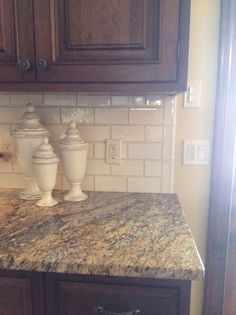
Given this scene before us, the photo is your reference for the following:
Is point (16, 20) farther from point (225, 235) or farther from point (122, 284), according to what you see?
point (225, 235)

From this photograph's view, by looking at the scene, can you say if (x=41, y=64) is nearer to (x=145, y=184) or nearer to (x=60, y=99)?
(x=60, y=99)

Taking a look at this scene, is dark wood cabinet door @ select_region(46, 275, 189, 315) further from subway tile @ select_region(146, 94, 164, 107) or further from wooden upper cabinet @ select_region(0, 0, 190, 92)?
subway tile @ select_region(146, 94, 164, 107)

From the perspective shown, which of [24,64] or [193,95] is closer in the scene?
[24,64]

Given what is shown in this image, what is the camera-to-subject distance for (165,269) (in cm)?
81

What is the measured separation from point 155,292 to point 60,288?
26 cm

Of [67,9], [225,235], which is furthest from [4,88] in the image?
[225,235]

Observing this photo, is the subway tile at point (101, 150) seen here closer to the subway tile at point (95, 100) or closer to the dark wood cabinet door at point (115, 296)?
the subway tile at point (95, 100)

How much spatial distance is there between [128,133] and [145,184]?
241mm

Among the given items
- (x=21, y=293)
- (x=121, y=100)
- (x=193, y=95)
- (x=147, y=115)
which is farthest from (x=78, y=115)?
(x=21, y=293)

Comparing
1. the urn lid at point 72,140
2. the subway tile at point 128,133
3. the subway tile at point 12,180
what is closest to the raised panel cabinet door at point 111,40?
the urn lid at point 72,140

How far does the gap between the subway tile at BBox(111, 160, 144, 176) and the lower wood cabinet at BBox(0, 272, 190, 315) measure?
615 millimetres

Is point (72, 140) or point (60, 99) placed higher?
point (60, 99)

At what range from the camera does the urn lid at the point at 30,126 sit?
1.28 metres

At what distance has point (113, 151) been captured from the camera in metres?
1.40
